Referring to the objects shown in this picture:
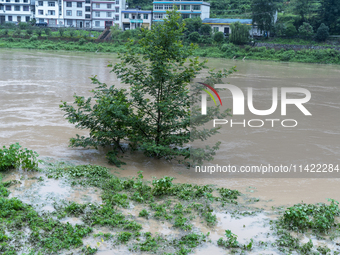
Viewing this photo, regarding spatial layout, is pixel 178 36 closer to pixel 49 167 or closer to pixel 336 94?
pixel 49 167

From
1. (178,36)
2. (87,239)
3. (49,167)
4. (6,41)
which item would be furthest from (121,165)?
(6,41)

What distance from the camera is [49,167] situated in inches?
291

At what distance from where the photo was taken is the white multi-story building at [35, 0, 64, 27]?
221 feet

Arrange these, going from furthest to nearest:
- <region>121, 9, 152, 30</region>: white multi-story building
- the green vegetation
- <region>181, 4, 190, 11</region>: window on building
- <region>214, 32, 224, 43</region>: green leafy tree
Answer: <region>121, 9, 152, 30</region>: white multi-story building
<region>181, 4, 190, 11</region>: window on building
<region>214, 32, 224, 43</region>: green leafy tree
the green vegetation

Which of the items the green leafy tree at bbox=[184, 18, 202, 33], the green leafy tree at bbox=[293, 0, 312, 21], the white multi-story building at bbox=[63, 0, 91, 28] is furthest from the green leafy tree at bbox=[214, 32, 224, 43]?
the white multi-story building at bbox=[63, 0, 91, 28]

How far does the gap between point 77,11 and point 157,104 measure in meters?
65.1

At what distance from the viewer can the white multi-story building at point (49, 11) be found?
6744cm

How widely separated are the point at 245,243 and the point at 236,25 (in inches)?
1905

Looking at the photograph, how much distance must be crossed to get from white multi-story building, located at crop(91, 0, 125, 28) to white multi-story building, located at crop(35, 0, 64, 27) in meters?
5.85

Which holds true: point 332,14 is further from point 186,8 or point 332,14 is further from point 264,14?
point 186,8

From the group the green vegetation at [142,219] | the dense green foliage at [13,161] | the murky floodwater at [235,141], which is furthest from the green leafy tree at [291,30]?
the dense green foliage at [13,161]

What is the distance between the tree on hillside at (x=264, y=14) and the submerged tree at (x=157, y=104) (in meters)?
48.7

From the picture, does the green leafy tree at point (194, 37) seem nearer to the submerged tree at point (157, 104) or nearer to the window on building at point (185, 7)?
the window on building at point (185, 7)

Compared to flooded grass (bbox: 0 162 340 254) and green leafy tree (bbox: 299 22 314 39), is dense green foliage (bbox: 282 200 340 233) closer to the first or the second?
flooded grass (bbox: 0 162 340 254)
